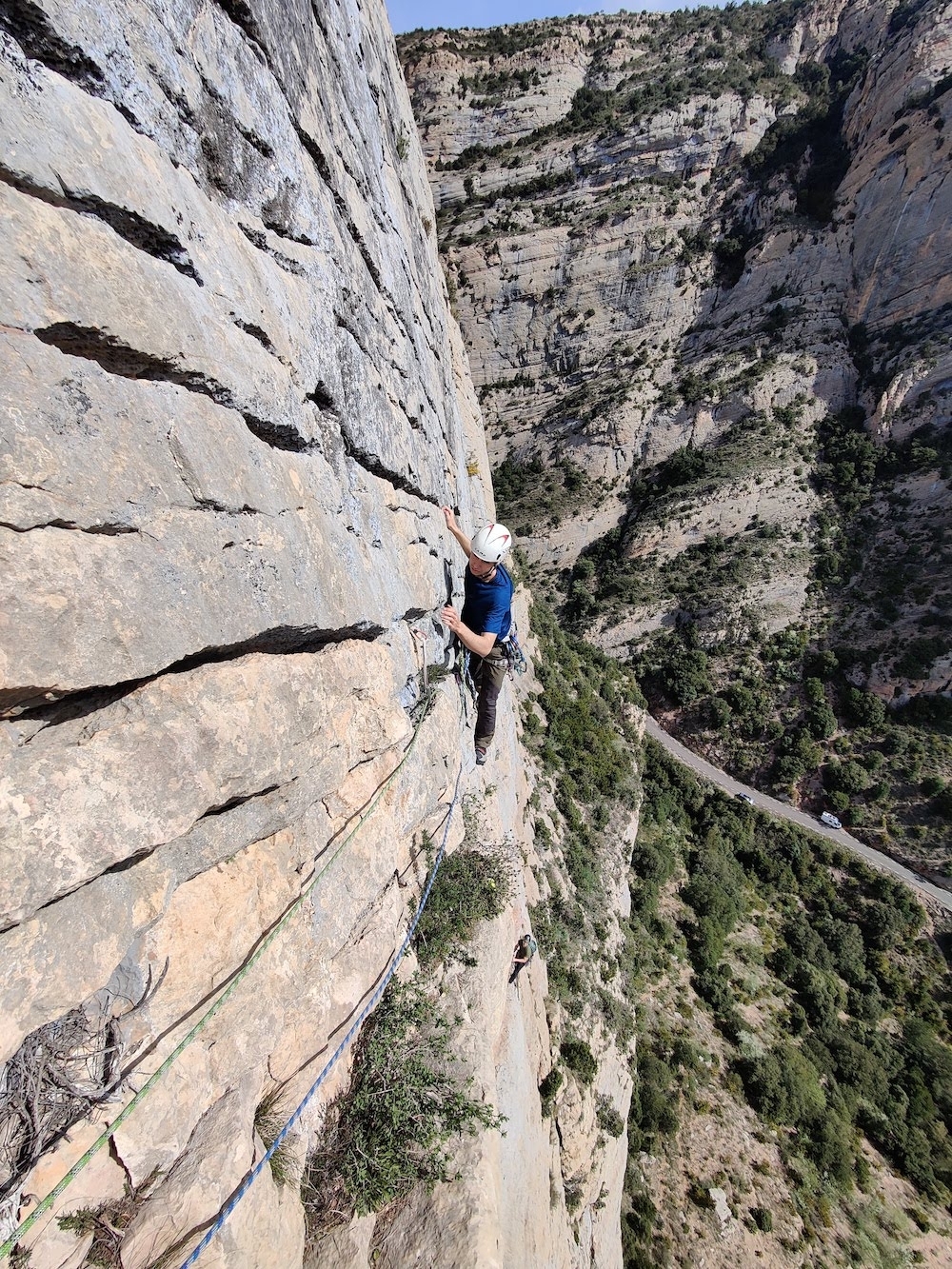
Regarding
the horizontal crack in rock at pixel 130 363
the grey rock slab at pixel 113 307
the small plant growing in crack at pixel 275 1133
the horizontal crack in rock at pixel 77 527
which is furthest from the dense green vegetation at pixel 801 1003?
the grey rock slab at pixel 113 307

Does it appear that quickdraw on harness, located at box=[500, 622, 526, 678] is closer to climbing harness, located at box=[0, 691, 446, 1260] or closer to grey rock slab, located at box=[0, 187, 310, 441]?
climbing harness, located at box=[0, 691, 446, 1260]

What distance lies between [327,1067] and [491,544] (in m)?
5.06

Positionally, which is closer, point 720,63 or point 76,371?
point 76,371

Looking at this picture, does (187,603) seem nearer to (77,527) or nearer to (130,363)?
(77,527)

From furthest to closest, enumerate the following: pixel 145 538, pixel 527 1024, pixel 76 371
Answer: pixel 527 1024 → pixel 145 538 → pixel 76 371

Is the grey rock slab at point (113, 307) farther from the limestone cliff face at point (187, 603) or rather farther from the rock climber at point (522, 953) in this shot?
the rock climber at point (522, 953)

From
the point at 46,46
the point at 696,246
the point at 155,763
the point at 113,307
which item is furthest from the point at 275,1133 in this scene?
the point at 696,246

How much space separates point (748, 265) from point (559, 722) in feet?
155

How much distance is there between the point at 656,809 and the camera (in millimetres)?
32906

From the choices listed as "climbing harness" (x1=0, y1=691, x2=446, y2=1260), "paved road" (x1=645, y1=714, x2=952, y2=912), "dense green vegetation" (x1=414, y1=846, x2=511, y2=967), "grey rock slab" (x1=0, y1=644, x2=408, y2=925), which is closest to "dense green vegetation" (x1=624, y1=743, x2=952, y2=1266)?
"paved road" (x1=645, y1=714, x2=952, y2=912)

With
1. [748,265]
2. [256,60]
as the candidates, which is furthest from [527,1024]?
[748,265]

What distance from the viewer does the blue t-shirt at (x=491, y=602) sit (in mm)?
6438

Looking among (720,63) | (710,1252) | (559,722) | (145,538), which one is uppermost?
(720,63)

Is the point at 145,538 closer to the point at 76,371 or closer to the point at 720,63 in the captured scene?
the point at 76,371
